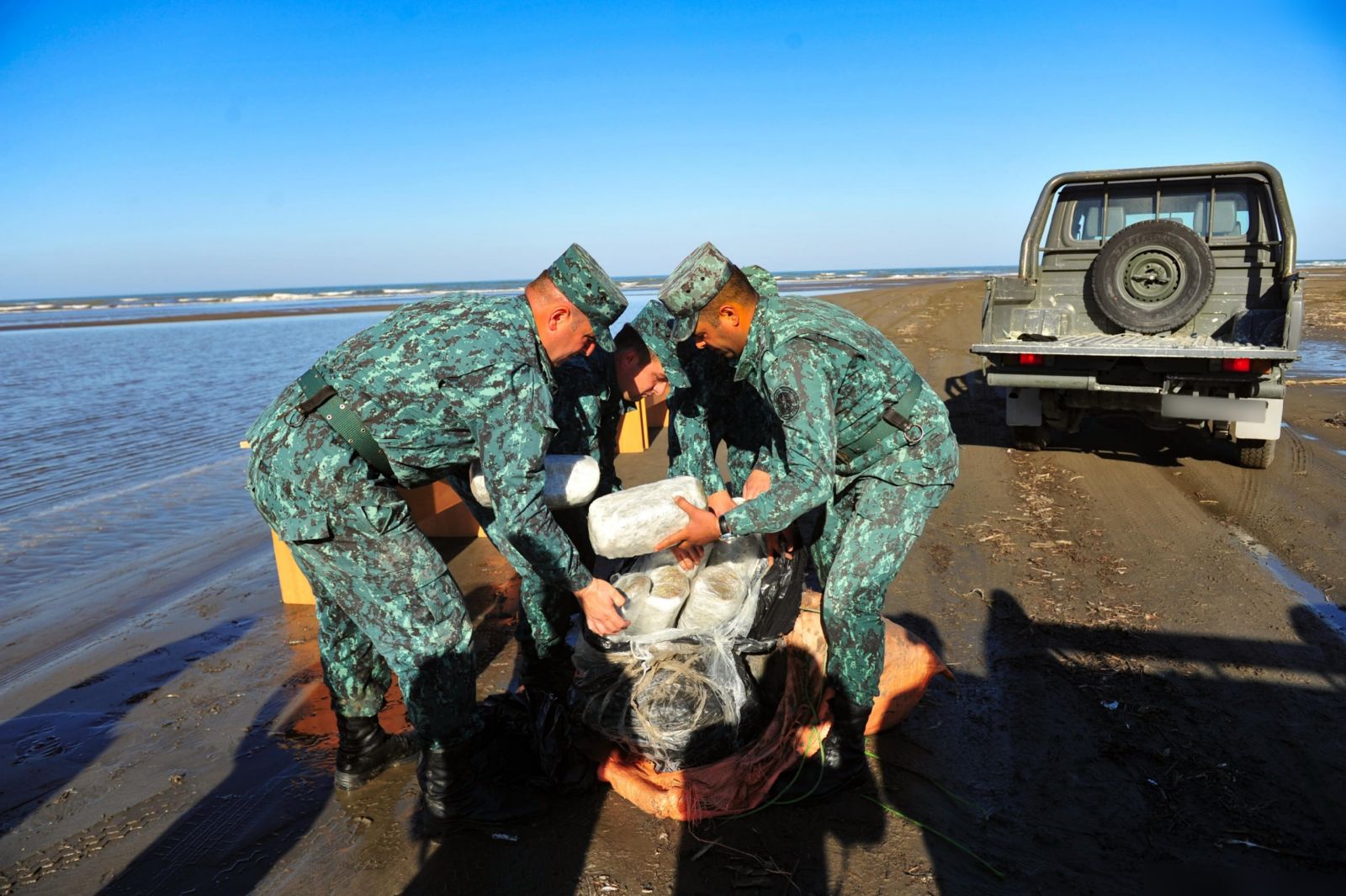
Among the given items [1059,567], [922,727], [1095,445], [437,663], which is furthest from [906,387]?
[1095,445]

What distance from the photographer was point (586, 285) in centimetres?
265

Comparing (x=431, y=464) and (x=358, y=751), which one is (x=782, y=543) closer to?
(x=431, y=464)

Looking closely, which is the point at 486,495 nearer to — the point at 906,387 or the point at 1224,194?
the point at 906,387

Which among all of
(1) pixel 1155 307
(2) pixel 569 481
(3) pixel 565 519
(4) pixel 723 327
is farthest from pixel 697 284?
(1) pixel 1155 307

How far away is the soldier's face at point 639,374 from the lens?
12.1 feet

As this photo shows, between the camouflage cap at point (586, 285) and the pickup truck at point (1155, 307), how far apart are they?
190 inches

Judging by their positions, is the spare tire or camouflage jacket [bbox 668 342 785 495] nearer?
camouflage jacket [bbox 668 342 785 495]

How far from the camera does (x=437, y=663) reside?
274cm

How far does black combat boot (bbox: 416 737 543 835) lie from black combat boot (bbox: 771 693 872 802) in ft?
3.04

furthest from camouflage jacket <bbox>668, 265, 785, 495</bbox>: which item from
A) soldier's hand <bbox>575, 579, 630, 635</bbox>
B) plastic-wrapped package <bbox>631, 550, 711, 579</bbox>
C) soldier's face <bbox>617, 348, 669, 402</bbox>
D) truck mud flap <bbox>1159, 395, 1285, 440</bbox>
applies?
truck mud flap <bbox>1159, 395, 1285, 440</bbox>

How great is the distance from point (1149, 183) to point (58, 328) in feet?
135

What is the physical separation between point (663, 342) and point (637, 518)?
987 mm

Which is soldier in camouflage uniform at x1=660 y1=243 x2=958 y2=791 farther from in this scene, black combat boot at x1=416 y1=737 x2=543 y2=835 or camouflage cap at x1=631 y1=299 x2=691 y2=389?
black combat boot at x1=416 y1=737 x2=543 y2=835

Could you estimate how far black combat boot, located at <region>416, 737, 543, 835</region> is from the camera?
2773 mm
